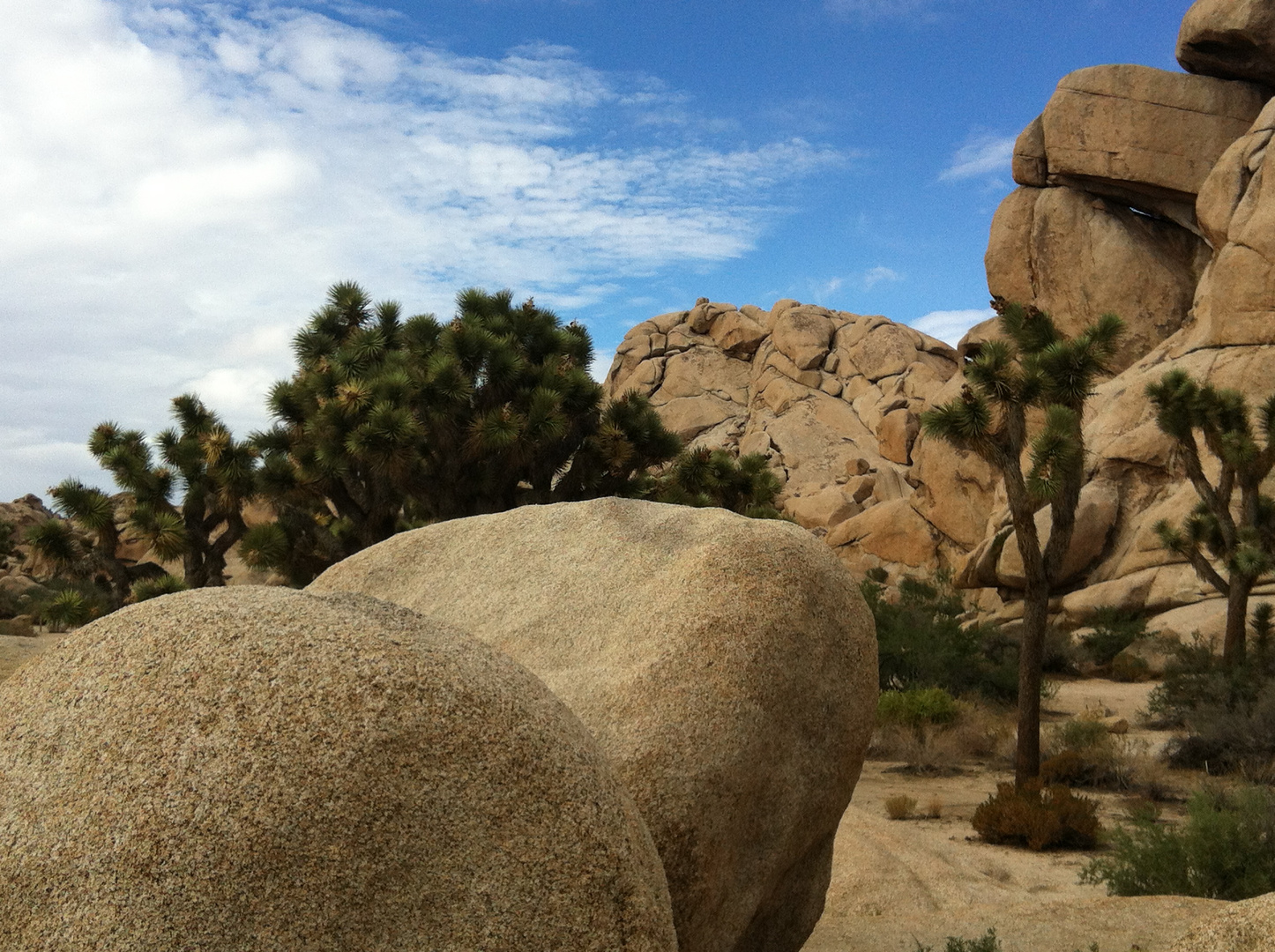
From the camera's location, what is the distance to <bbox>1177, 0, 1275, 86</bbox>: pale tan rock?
29984 mm

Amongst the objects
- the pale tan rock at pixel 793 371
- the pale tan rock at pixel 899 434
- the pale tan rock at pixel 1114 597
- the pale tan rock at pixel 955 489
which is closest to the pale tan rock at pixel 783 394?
the pale tan rock at pixel 793 371

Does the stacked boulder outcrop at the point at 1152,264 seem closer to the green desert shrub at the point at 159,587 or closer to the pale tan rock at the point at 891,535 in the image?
the pale tan rock at the point at 891,535


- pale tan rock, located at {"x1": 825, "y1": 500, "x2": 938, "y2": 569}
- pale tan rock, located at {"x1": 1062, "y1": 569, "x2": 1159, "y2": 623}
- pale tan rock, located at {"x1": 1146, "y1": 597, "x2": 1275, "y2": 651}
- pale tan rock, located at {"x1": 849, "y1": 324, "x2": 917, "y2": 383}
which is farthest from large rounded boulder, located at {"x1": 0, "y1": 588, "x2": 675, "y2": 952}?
pale tan rock, located at {"x1": 849, "y1": 324, "x2": 917, "y2": 383}

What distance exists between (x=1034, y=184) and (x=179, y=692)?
123 ft

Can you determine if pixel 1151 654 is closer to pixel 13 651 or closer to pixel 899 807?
pixel 899 807

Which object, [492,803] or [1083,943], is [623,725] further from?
[1083,943]

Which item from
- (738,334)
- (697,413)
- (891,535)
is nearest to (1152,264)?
(891,535)

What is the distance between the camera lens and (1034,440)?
12.8m

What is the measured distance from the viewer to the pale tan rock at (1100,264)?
3238 centimetres

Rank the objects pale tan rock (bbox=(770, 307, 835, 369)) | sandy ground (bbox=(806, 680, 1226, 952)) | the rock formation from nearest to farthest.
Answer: sandy ground (bbox=(806, 680, 1226, 952)), the rock formation, pale tan rock (bbox=(770, 307, 835, 369))

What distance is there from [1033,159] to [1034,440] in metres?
26.1

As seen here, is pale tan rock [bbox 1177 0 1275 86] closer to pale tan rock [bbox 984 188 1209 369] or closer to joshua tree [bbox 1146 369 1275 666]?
pale tan rock [bbox 984 188 1209 369]

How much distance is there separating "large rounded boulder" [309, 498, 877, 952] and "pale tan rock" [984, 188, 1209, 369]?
3062cm

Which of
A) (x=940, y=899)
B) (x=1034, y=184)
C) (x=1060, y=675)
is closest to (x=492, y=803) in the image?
(x=940, y=899)
